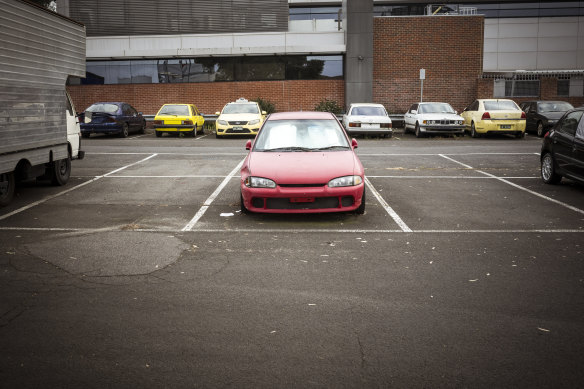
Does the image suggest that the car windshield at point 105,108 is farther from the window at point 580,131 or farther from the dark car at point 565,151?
the window at point 580,131

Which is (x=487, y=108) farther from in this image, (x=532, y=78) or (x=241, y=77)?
(x=241, y=77)

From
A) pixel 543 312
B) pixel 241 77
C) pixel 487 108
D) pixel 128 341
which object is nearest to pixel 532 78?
pixel 487 108

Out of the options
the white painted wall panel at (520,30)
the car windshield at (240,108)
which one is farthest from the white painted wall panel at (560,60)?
the car windshield at (240,108)

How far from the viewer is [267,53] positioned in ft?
97.1

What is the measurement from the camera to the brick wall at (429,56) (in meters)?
29.8

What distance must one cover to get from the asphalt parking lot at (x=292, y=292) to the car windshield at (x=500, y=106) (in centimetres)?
1399

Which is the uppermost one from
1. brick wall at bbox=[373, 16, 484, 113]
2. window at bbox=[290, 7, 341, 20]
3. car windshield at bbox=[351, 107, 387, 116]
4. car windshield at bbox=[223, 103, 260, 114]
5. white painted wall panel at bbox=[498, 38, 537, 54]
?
window at bbox=[290, 7, 341, 20]

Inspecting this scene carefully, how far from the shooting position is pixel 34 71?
9453mm

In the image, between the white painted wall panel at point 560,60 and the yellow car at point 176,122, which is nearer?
the yellow car at point 176,122

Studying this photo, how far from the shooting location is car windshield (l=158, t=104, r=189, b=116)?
24684 millimetres

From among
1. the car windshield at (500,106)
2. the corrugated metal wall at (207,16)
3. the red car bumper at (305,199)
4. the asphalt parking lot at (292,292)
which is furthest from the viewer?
the corrugated metal wall at (207,16)

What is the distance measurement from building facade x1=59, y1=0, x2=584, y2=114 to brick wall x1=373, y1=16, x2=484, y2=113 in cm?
5

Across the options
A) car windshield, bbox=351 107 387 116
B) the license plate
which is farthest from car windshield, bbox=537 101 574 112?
the license plate

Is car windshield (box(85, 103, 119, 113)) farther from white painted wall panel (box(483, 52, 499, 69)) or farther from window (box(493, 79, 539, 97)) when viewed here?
white painted wall panel (box(483, 52, 499, 69))
